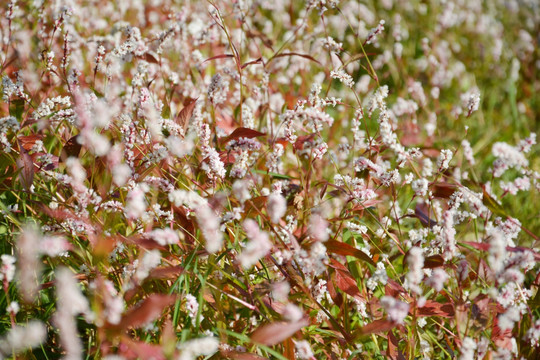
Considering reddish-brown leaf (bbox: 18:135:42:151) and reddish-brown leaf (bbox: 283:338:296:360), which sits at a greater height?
reddish-brown leaf (bbox: 18:135:42:151)

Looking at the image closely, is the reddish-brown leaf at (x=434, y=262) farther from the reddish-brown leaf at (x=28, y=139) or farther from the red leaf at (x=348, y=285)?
the reddish-brown leaf at (x=28, y=139)

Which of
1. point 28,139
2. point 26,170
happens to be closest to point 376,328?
point 26,170

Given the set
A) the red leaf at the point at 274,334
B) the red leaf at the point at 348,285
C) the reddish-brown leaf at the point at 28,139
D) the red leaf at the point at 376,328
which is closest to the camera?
the red leaf at the point at 274,334

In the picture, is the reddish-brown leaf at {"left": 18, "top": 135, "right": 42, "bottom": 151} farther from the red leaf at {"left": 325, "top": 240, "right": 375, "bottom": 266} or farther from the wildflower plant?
the red leaf at {"left": 325, "top": 240, "right": 375, "bottom": 266}

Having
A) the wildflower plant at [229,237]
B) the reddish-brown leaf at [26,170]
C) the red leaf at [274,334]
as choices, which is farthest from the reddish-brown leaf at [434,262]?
the reddish-brown leaf at [26,170]

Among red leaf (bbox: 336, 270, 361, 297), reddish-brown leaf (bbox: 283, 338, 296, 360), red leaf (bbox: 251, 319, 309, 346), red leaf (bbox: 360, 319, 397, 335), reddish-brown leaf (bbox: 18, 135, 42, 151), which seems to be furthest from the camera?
reddish-brown leaf (bbox: 18, 135, 42, 151)

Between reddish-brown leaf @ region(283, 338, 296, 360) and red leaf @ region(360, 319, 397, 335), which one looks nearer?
red leaf @ region(360, 319, 397, 335)

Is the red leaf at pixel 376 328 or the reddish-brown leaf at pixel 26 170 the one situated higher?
the reddish-brown leaf at pixel 26 170

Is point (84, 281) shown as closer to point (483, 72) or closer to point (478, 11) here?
point (483, 72)

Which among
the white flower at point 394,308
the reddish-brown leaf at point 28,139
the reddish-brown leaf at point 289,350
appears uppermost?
the reddish-brown leaf at point 28,139

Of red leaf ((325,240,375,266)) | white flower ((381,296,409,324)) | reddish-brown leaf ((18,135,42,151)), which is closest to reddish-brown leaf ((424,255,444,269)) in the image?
red leaf ((325,240,375,266))

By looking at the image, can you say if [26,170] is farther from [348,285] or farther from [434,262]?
[434,262]

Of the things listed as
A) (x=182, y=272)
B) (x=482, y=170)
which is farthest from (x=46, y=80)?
(x=482, y=170)

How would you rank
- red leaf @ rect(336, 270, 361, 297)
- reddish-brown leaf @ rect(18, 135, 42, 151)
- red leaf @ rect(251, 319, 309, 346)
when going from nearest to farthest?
red leaf @ rect(251, 319, 309, 346) < red leaf @ rect(336, 270, 361, 297) < reddish-brown leaf @ rect(18, 135, 42, 151)
